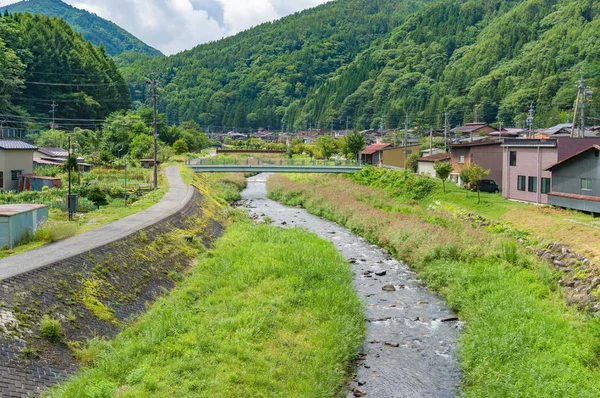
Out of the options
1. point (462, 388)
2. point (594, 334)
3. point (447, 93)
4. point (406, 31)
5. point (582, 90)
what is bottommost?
point (462, 388)

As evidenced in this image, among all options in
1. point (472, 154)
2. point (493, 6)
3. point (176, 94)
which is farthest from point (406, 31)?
point (472, 154)

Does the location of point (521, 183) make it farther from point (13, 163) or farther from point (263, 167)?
point (13, 163)

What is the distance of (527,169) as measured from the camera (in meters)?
31.6

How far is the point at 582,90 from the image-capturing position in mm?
37344

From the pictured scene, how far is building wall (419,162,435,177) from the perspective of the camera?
1903 inches

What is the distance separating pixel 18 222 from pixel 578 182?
990 inches

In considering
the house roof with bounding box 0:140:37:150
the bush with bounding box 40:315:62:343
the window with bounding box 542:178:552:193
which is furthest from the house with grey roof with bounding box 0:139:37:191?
the window with bounding box 542:178:552:193

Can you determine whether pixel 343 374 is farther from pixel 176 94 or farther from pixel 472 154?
pixel 176 94

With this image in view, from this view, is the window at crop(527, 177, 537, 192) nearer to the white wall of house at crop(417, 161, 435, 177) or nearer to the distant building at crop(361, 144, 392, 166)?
the white wall of house at crop(417, 161, 435, 177)

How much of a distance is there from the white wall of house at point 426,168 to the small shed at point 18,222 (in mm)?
37070

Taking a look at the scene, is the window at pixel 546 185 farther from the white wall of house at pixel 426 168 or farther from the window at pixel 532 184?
the white wall of house at pixel 426 168

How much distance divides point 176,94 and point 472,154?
146m

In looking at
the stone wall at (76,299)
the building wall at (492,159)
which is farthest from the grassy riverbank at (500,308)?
the stone wall at (76,299)

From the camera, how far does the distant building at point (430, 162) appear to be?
47.5 metres
